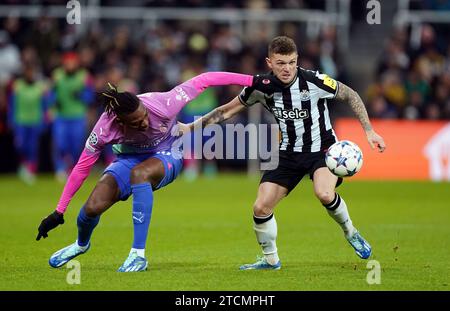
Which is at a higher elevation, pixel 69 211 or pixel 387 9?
pixel 387 9

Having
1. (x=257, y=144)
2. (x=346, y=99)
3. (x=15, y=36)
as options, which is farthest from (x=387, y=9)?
(x=346, y=99)

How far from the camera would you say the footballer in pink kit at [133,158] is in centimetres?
798

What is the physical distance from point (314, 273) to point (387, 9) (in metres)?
16.6

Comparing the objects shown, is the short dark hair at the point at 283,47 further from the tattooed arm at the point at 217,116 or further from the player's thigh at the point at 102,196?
the player's thigh at the point at 102,196

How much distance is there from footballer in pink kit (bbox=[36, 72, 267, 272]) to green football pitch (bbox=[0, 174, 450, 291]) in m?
0.38

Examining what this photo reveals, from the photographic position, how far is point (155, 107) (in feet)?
27.1

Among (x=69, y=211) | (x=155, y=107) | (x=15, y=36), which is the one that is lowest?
(x=69, y=211)

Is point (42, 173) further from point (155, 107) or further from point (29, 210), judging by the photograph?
point (155, 107)

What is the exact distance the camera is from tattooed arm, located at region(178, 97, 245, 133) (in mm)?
8711

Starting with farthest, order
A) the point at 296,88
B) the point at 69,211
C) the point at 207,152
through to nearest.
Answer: the point at 207,152 < the point at 69,211 < the point at 296,88

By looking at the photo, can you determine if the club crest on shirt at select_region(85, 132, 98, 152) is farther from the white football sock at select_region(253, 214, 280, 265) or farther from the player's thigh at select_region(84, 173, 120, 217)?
the white football sock at select_region(253, 214, 280, 265)

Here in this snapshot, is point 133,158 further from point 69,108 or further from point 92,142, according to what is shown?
point 69,108

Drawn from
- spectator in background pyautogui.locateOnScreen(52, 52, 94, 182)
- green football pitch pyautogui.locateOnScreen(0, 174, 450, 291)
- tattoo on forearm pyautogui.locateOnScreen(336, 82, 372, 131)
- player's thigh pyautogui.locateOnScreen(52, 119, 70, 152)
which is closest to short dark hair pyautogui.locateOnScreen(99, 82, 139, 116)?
green football pitch pyautogui.locateOnScreen(0, 174, 450, 291)
